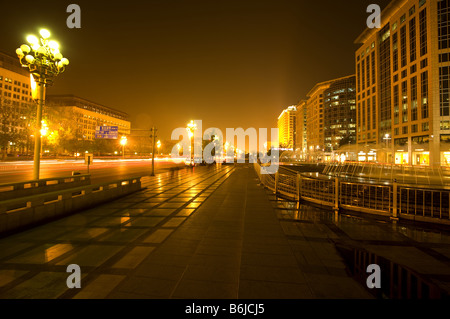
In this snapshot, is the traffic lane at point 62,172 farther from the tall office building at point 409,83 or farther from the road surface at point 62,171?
the tall office building at point 409,83

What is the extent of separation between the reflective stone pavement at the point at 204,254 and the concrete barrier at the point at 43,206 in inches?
13.6

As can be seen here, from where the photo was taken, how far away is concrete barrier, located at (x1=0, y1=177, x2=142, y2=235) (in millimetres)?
5993

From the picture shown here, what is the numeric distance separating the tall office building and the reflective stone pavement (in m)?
49.9

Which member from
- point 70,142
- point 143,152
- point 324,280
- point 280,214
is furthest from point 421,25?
point 143,152

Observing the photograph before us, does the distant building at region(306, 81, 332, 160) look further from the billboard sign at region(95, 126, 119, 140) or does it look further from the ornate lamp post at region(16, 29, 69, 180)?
the ornate lamp post at region(16, 29, 69, 180)

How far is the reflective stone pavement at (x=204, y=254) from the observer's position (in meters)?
3.53

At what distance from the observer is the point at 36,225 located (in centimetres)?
675

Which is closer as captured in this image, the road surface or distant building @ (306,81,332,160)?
the road surface

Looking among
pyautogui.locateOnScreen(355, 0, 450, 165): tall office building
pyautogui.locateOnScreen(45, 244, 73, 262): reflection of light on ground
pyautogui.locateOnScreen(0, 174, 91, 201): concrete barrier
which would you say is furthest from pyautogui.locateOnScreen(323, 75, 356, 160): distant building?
pyautogui.locateOnScreen(45, 244, 73, 262): reflection of light on ground

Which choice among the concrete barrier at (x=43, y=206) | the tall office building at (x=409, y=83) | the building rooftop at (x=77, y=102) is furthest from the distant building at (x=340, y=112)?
the building rooftop at (x=77, y=102)

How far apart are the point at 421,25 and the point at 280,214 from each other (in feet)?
203

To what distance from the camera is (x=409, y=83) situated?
5019 cm

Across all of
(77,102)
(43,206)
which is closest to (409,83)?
(43,206)
